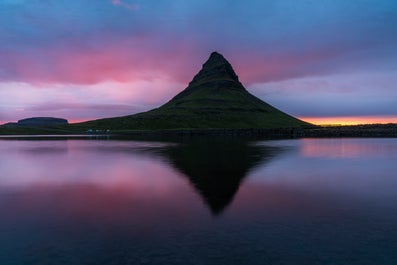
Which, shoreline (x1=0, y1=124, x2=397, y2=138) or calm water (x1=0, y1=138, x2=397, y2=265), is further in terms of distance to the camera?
shoreline (x1=0, y1=124, x2=397, y2=138)

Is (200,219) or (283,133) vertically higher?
(283,133)

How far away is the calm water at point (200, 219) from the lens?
1227 centimetres

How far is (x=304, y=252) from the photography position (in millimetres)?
12344

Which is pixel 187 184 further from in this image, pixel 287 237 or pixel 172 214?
pixel 287 237

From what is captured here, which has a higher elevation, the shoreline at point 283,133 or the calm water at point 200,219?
the shoreline at point 283,133

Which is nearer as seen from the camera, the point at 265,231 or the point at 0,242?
the point at 0,242

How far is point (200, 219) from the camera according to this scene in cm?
1680

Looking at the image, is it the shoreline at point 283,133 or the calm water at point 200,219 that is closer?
the calm water at point 200,219

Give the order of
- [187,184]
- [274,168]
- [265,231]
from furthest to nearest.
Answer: [274,168] < [187,184] < [265,231]

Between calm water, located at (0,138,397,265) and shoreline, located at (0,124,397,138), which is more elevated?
shoreline, located at (0,124,397,138)

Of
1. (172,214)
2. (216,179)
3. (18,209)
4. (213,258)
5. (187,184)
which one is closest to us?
(213,258)

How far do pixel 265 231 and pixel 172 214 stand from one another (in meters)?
5.42

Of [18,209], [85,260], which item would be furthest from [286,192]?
[18,209]

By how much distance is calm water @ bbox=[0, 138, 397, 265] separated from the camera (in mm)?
12266
